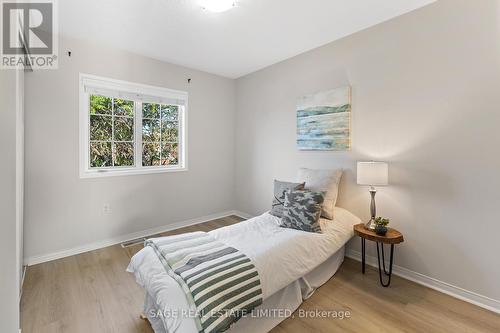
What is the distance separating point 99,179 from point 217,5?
2.52 meters

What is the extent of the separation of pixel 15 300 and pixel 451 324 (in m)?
2.95

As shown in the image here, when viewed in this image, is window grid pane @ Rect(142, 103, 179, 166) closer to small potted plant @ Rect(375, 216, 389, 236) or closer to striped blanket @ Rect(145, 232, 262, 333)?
striped blanket @ Rect(145, 232, 262, 333)

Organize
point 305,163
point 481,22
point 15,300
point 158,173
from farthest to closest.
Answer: point 158,173 → point 305,163 → point 481,22 → point 15,300

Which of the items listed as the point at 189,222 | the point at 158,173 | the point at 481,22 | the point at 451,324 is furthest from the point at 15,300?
the point at 481,22

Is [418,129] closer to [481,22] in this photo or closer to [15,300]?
[481,22]

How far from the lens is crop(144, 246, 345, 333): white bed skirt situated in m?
1.60

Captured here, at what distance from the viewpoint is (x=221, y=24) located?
2.49m

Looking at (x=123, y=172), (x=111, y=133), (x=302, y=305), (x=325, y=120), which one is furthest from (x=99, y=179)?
(x=325, y=120)

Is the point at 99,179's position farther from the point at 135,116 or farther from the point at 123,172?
the point at 135,116

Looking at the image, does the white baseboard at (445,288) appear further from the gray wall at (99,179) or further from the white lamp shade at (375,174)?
the gray wall at (99,179)

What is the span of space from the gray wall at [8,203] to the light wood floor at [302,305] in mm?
534

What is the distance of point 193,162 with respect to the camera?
154 inches

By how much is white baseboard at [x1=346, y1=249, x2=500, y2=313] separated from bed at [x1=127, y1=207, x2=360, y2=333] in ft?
1.97

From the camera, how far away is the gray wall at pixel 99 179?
8.51ft
